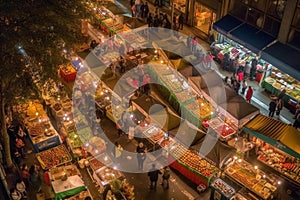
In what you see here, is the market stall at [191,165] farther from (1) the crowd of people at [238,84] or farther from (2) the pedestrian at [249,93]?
(1) the crowd of people at [238,84]

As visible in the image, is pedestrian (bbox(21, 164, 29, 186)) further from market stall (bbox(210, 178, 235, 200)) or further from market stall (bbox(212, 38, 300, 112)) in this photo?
market stall (bbox(212, 38, 300, 112))

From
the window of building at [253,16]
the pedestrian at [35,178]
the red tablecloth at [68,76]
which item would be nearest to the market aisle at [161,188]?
the pedestrian at [35,178]

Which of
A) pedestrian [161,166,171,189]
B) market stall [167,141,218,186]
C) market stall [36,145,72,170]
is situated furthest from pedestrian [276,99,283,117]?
market stall [36,145,72,170]

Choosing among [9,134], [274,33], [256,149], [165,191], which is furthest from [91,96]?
[274,33]

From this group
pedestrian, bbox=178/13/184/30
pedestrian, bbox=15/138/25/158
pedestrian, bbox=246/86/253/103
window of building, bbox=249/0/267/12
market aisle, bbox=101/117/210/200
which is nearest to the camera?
market aisle, bbox=101/117/210/200

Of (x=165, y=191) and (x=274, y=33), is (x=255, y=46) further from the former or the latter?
Result: (x=165, y=191)

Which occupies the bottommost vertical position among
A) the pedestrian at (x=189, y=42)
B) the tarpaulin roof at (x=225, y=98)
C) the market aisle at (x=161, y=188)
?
the market aisle at (x=161, y=188)

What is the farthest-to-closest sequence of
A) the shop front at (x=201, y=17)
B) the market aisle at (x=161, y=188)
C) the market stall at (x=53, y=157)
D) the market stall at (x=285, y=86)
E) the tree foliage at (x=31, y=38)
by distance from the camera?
the shop front at (x=201, y=17), the market stall at (x=285, y=86), the market stall at (x=53, y=157), the market aisle at (x=161, y=188), the tree foliage at (x=31, y=38)
